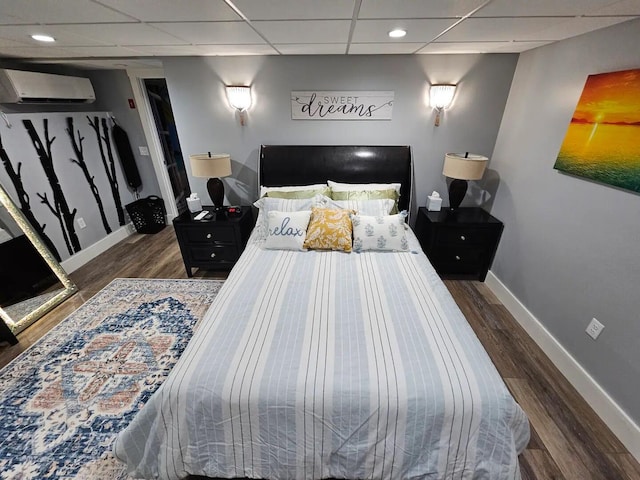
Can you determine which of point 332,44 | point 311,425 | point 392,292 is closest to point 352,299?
point 392,292

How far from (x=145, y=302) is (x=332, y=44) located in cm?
271

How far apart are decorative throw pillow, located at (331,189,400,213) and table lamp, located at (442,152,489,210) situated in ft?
1.86

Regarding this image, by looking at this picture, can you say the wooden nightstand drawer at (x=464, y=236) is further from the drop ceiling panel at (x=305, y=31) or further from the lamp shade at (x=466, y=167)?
the drop ceiling panel at (x=305, y=31)

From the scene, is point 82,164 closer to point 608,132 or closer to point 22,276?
point 22,276

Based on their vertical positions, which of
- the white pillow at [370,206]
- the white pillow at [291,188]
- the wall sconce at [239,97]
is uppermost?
the wall sconce at [239,97]

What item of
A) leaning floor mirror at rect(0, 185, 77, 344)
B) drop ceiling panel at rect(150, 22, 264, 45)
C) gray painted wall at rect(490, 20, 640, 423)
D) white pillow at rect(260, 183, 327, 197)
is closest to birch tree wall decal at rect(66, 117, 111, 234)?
leaning floor mirror at rect(0, 185, 77, 344)

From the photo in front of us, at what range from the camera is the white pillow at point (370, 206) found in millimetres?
2344

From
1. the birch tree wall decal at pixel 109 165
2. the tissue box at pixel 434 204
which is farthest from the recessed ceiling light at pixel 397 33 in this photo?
the birch tree wall decal at pixel 109 165

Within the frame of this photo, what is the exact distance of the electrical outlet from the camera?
159cm

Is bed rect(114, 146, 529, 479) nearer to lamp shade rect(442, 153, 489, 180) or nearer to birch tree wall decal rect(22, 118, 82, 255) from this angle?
lamp shade rect(442, 153, 489, 180)

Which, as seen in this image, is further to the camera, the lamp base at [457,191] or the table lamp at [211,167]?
the lamp base at [457,191]

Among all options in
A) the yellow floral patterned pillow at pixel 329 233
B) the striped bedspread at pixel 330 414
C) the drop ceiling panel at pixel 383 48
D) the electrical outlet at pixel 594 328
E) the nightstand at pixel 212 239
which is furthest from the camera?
the nightstand at pixel 212 239

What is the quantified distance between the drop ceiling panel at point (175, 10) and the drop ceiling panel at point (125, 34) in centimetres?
22

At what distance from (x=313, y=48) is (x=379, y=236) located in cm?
161
